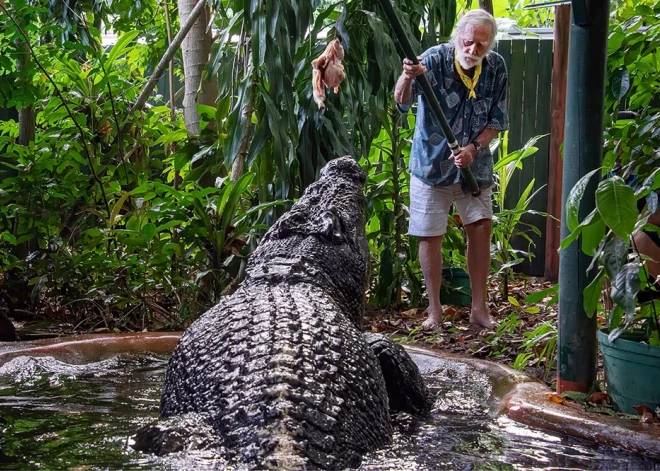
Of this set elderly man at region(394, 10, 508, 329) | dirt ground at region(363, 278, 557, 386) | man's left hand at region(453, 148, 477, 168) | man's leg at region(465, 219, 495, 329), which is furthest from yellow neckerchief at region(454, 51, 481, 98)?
dirt ground at region(363, 278, 557, 386)

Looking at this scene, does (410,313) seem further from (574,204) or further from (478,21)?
(574,204)

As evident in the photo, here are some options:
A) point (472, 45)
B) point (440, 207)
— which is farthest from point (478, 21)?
point (440, 207)

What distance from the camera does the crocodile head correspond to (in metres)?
2.83

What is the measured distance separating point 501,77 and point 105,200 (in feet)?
9.16

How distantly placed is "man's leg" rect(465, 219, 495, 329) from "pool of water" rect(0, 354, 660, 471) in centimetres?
106

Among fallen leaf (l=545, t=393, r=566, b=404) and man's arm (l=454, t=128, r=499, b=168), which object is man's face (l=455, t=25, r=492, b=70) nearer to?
man's arm (l=454, t=128, r=499, b=168)

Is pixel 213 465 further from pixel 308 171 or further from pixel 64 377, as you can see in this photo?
pixel 308 171

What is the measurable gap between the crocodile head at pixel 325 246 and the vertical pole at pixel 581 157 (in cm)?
85

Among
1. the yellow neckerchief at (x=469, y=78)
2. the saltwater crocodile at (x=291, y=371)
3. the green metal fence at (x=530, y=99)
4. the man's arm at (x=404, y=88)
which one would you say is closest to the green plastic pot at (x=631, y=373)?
the saltwater crocodile at (x=291, y=371)

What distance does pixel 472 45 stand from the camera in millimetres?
4266

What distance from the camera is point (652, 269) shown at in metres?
3.65

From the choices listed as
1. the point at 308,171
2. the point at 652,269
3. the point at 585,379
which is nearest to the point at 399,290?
the point at 308,171

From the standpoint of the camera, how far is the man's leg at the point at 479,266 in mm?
4484

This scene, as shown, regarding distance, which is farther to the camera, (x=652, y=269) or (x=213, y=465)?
(x=652, y=269)
